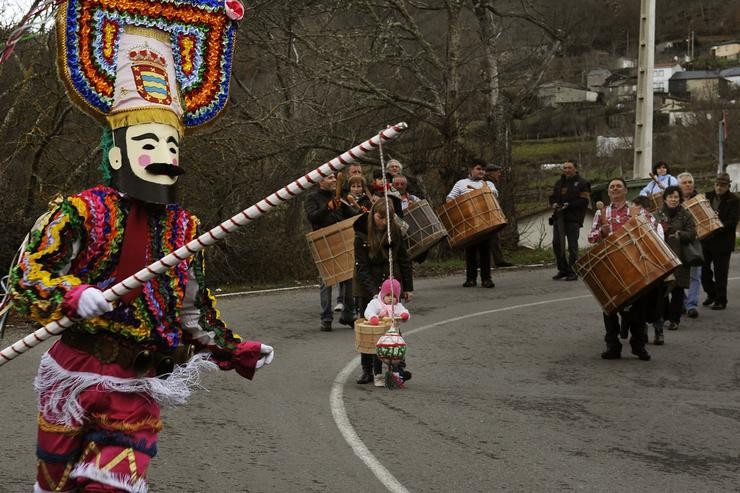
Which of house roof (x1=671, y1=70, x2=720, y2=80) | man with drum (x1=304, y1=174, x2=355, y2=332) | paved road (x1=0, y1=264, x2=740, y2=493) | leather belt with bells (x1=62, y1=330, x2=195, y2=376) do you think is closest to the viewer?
leather belt with bells (x1=62, y1=330, x2=195, y2=376)

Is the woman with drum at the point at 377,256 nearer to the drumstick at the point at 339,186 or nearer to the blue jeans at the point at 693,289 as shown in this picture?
the drumstick at the point at 339,186

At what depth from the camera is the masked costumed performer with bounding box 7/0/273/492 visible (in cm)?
477

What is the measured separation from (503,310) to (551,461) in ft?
25.3

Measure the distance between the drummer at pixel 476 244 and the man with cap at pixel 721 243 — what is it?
3.10 metres

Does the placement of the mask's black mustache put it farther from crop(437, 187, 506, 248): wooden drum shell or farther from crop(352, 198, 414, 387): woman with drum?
crop(437, 187, 506, 248): wooden drum shell

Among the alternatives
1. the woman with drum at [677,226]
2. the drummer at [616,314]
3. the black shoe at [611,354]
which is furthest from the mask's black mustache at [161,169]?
the woman with drum at [677,226]

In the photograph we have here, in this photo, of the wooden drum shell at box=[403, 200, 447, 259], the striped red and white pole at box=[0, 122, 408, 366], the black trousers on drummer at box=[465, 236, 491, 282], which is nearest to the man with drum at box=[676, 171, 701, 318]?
the wooden drum shell at box=[403, 200, 447, 259]

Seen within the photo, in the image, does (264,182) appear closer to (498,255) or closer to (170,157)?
(498,255)

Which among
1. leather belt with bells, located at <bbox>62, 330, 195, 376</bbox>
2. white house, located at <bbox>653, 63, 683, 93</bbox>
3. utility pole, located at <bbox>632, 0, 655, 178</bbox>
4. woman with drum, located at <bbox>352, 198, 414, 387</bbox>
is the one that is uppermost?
white house, located at <bbox>653, 63, 683, 93</bbox>

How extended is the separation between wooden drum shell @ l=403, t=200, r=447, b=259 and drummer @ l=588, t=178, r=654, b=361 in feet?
11.9

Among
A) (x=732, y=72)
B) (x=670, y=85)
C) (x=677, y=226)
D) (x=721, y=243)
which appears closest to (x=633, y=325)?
(x=677, y=226)

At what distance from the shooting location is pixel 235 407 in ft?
29.4

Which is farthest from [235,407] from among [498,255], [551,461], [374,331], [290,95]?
[290,95]

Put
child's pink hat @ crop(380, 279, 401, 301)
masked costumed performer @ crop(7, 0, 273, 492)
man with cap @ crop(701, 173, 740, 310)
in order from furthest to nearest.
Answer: man with cap @ crop(701, 173, 740, 310) < child's pink hat @ crop(380, 279, 401, 301) < masked costumed performer @ crop(7, 0, 273, 492)
